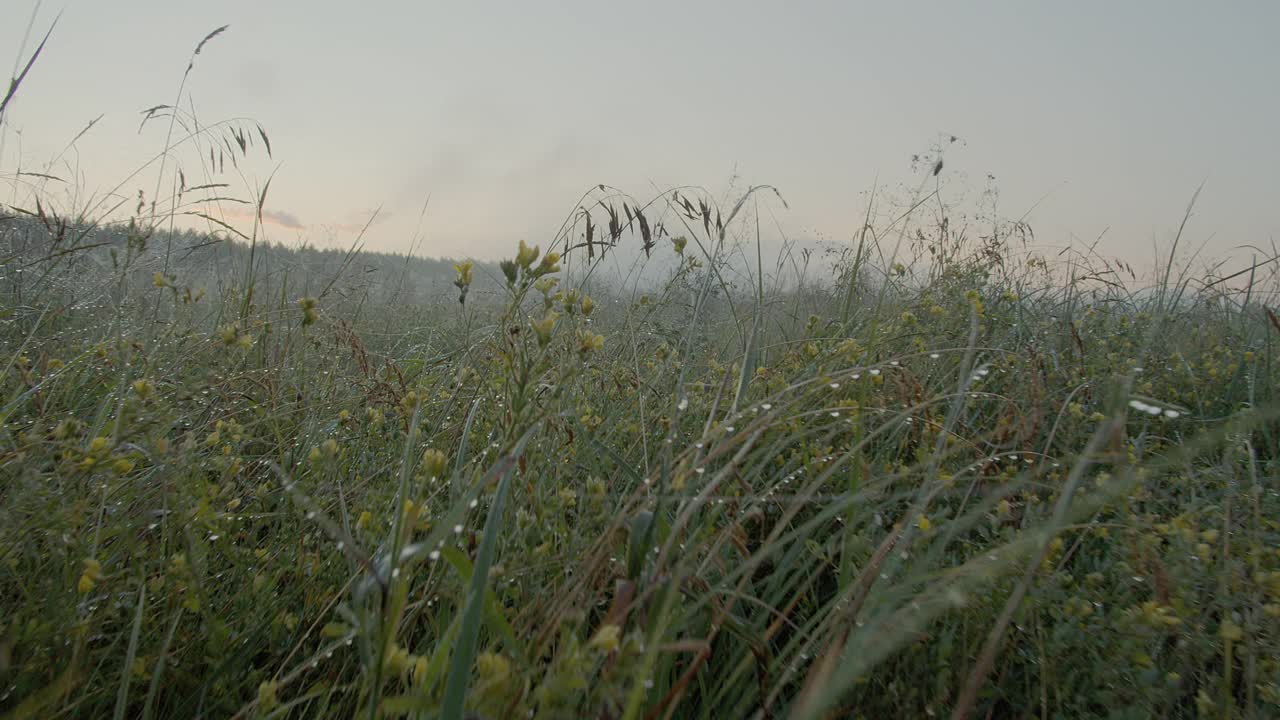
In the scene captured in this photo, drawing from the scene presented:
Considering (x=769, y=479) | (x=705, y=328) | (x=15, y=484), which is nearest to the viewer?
(x=15, y=484)

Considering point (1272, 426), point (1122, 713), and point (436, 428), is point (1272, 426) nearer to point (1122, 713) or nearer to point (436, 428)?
point (1122, 713)

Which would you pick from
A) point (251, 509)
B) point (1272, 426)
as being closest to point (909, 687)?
point (251, 509)

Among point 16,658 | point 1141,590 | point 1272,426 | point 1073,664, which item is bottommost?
point 16,658

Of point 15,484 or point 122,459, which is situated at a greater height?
point 122,459

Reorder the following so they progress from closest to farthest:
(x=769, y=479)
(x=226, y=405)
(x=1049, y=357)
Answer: (x=769, y=479), (x=226, y=405), (x=1049, y=357)

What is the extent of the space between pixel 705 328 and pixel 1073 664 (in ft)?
10.7

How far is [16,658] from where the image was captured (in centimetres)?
102

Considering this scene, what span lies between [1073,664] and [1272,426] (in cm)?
175

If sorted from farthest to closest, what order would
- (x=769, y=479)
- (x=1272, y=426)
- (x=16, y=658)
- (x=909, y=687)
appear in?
1. (x=1272, y=426)
2. (x=769, y=479)
3. (x=909, y=687)
4. (x=16, y=658)

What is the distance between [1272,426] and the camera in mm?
2268

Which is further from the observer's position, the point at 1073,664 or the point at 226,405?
the point at 226,405

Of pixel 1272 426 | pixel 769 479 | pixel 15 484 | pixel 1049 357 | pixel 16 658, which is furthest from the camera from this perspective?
pixel 1049 357

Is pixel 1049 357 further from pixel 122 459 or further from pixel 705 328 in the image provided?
pixel 122 459

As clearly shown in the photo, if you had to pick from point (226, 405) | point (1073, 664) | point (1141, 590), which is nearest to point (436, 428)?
point (226, 405)
